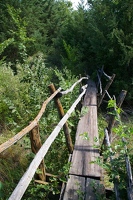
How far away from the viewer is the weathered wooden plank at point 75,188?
6.19 ft

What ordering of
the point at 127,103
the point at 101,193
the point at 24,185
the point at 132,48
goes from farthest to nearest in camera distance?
the point at 127,103 < the point at 132,48 < the point at 101,193 < the point at 24,185

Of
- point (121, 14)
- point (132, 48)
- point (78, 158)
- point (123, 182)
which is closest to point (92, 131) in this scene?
point (78, 158)

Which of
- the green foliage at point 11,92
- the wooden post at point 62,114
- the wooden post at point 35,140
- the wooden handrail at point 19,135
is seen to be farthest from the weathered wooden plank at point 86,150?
the green foliage at point 11,92

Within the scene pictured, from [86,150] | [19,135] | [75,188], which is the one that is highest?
[19,135]

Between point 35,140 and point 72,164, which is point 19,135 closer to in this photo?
point 35,140

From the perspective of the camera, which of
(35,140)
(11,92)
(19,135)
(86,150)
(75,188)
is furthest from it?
(11,92)

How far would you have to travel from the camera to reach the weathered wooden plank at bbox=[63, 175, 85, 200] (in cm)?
189

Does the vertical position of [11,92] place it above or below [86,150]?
above

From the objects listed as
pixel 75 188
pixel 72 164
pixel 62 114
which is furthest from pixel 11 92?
pixel 75 188

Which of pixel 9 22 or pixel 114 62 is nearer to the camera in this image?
pixel 114 62

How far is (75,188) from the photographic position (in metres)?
2.02

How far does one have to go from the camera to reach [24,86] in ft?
16.8

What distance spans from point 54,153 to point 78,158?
0.50 metres

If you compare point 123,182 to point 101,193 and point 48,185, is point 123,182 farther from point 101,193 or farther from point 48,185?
point 48,185
